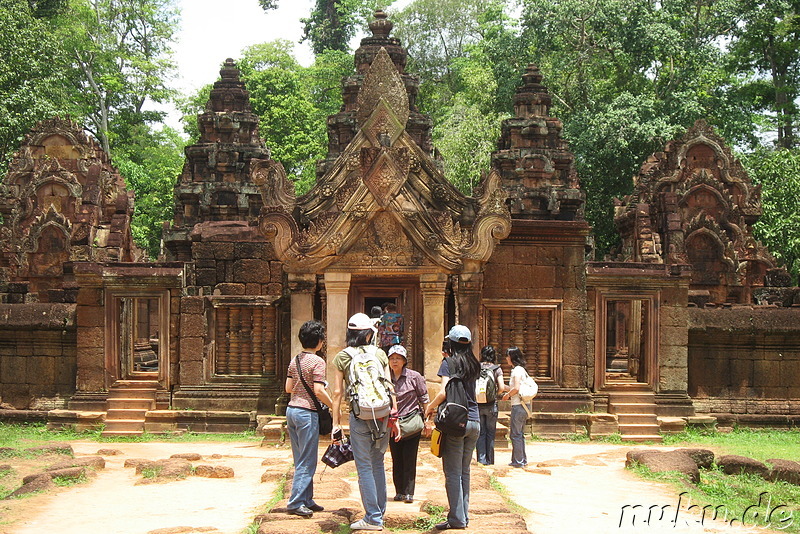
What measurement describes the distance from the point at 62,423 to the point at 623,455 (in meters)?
8.27

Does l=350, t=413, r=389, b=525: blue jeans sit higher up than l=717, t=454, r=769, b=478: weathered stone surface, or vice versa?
l=350, t=413, r=389, b=525: blue jeans

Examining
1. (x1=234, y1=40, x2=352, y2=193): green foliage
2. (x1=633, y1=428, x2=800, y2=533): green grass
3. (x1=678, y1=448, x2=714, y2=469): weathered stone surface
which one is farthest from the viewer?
(x1=234, y1=40, x2=352, y2=193): green foliage

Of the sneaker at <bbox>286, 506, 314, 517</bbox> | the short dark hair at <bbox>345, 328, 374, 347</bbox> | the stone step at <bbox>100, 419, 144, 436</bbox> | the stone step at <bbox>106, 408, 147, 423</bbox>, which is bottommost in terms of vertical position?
the stone step at <bbox>100, 419, 144, 436</bbox>

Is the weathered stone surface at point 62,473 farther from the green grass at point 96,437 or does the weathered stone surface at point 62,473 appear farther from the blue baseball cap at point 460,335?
the blue baseball cap at point 460,335

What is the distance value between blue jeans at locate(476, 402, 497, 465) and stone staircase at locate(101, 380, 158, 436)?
5.78 m

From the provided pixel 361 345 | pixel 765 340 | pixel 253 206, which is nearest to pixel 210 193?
pixel 253 206

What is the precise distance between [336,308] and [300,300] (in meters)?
0.52

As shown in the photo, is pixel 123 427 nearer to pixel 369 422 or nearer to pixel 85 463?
pixel 85 463

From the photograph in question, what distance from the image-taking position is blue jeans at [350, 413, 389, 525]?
772 cm

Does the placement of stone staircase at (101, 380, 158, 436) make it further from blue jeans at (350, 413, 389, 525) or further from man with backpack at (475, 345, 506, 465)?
blue jeans at (350, 413, 389, 525)

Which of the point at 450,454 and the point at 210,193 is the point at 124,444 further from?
the point at 210,193

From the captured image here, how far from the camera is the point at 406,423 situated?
864 cm

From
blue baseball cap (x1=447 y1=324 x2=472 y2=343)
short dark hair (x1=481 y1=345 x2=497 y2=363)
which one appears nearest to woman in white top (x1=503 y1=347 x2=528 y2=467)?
short dark hair (x1=481 y1=345 x2=497 y2=363)

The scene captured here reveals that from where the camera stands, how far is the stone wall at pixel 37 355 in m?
16.2
